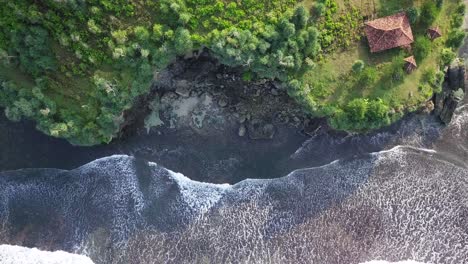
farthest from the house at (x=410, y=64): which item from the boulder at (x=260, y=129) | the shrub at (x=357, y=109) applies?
the boulder at (x=260, y=129)

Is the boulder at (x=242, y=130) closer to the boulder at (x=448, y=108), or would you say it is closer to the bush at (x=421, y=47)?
the bush at (x=421, y=47)

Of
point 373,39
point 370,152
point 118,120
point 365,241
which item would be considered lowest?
point 365,241

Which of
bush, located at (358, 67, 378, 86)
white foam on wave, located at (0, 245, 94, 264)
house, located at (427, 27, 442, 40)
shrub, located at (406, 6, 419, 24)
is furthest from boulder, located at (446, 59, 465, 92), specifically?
white foam on wave, located at (0, 245, 94, 264)

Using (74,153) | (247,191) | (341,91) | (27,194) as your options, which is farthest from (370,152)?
(27,194)

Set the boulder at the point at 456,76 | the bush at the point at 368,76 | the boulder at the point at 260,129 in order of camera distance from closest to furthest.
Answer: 1. the bush at the point at 368,76
2. the boulder at the point at 456,76
3. the boulder at the point at 260,129

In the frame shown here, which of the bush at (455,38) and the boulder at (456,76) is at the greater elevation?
the bush at (455,38)

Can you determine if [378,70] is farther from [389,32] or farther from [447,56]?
[447,56]

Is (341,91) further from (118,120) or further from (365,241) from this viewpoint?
(118,120)
